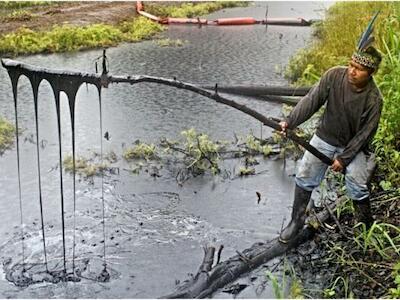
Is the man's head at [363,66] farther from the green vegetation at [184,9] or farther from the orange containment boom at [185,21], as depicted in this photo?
the green vegetation at [184,9]

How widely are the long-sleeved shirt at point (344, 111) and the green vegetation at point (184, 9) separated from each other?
1411 centimetres

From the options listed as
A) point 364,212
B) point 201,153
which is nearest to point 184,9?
point 201,153

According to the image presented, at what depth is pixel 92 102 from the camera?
10.1 metres

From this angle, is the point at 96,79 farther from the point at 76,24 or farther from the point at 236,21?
the point at 236,21

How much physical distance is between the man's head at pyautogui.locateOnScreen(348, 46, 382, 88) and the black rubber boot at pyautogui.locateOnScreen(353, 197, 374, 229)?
101 centimetres

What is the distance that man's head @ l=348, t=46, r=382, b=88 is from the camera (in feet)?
14.8

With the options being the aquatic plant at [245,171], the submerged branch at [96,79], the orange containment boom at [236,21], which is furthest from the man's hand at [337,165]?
the orange containment boom at [236,21]

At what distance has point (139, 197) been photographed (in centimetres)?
676

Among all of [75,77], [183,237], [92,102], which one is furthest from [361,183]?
[92,102]

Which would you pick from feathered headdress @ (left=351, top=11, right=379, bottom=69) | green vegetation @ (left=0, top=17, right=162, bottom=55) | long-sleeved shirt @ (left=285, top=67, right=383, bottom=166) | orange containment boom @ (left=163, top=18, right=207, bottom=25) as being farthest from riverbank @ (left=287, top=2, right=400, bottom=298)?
orange containment boom @ (left=163, top=18, right=207, bottom=25)

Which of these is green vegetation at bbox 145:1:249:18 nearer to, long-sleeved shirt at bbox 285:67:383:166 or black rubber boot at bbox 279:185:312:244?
black rubber boot at bbox 279:185:312:244

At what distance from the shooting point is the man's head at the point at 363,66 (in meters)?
4.50

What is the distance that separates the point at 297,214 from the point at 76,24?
11.8 meters

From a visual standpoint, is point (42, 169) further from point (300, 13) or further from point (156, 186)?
point (300, 13)
